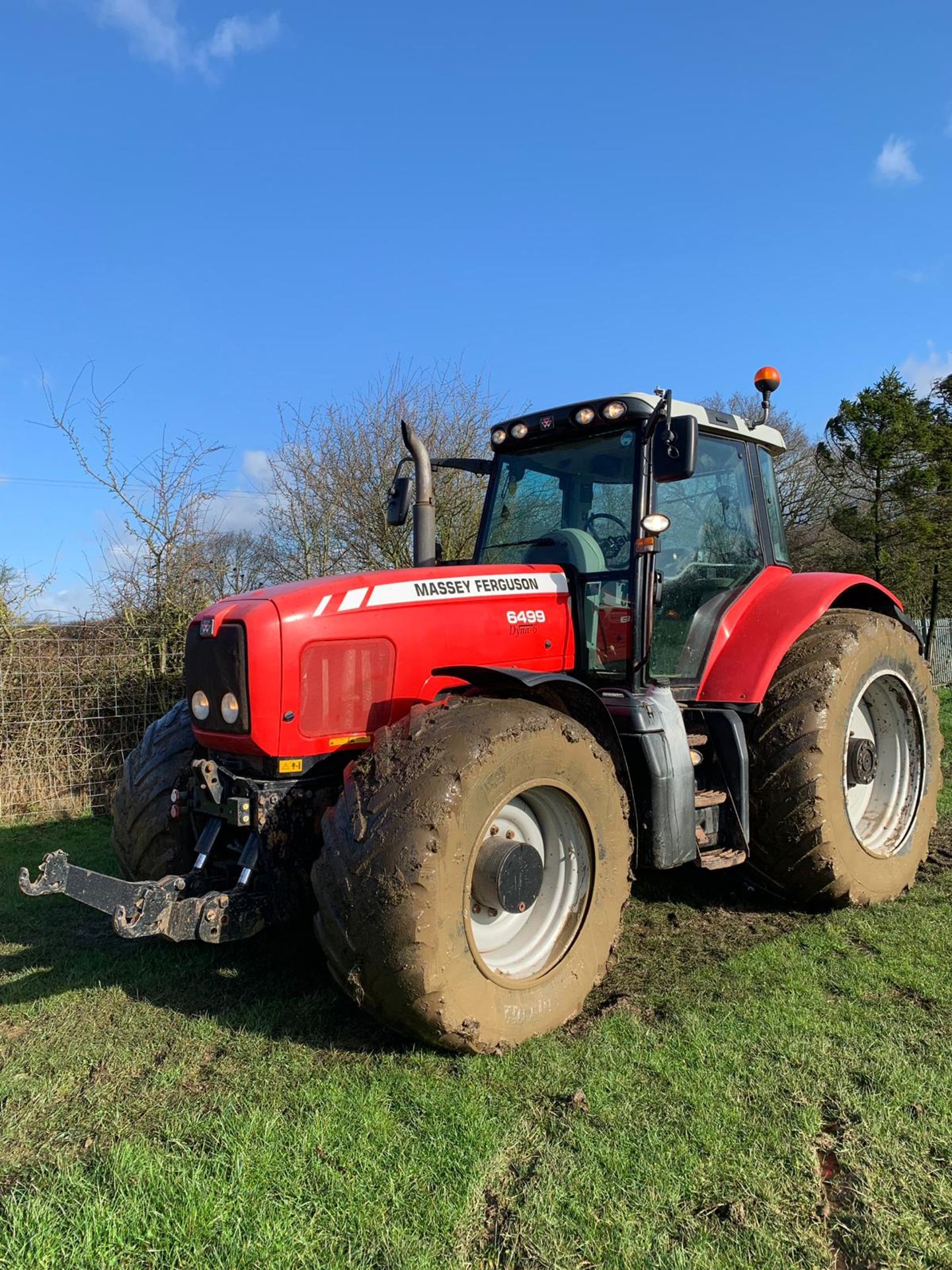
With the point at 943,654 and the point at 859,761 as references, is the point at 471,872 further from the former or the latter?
the point at 943,654

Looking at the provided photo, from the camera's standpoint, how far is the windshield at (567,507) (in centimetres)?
441

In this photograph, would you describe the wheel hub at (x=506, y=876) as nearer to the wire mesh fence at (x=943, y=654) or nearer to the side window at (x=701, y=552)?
the side window at (x=701, y=552)

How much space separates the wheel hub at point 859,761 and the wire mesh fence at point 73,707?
6.08 m

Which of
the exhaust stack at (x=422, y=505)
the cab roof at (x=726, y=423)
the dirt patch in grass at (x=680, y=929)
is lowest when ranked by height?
the dirt patch in grass at (x=680, y=929)

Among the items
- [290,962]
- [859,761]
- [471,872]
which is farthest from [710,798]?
[290,962]

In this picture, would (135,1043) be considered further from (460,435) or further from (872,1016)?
(460,435)

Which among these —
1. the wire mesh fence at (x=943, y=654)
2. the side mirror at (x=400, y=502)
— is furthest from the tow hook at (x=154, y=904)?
the wire mesh fence at (x=943, y=654)

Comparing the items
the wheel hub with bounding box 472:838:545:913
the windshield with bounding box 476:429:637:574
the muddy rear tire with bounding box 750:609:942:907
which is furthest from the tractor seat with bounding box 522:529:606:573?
the wheel hub with bounding box 472:838:545:913

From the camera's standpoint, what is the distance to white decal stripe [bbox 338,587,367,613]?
11.2 ft

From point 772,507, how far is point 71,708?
6.21 m

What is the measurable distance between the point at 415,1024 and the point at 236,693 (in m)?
1.34

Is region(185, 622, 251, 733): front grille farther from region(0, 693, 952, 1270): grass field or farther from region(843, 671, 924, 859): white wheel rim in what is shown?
region(843, 671, 924, 859): white wheel rim

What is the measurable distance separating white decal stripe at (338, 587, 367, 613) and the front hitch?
112cm

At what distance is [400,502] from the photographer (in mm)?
4895
